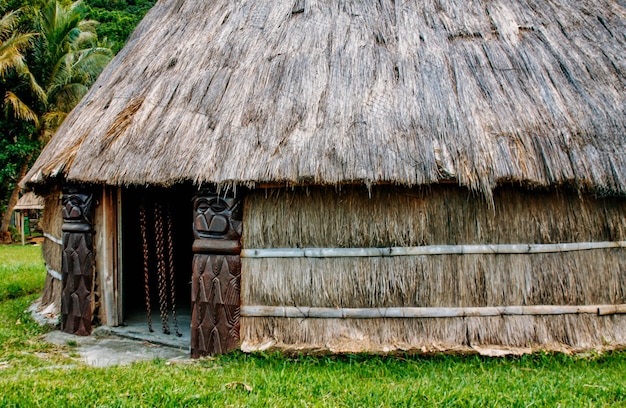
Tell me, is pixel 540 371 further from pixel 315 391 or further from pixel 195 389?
pixel 195 389

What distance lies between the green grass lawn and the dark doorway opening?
45.8 inches

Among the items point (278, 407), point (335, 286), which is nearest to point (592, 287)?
point (335, 286)

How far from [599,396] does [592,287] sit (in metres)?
1.49

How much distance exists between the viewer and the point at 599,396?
400 cm

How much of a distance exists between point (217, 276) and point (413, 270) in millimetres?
1814

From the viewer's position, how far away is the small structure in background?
723 inches

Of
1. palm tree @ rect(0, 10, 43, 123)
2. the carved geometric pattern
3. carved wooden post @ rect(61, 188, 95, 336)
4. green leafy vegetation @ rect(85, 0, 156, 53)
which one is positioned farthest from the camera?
green leafy vegetation @ rect(85, 0, 156, 53)

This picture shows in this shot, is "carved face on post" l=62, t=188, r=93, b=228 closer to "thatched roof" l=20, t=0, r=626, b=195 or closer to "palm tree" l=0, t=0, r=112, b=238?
"thatched roof" l=20, t=0, r=626, b=195

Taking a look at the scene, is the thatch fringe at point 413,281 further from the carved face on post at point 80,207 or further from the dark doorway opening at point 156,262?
the carved face on post at point 80,207

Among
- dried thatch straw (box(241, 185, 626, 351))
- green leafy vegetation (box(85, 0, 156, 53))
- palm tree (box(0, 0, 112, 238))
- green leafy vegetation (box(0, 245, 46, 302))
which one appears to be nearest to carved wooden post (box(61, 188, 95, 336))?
dried thatch straw (box(241, 185, 626, 351))

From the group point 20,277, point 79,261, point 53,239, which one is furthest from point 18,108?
point 79,261

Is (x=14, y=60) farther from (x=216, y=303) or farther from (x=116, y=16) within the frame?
(x=216, y=303)

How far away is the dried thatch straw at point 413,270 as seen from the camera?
201 inches

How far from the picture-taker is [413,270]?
16.8ft
